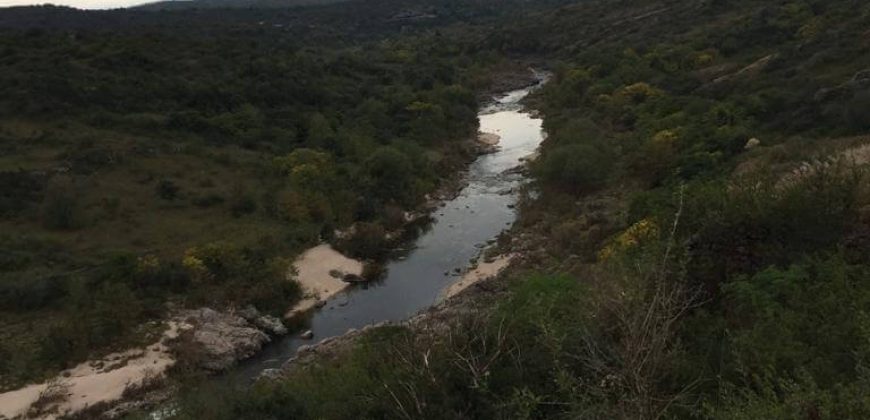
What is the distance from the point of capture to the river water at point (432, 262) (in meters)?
24.9

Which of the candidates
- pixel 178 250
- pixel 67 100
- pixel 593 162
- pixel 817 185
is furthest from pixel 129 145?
pixel 817 185

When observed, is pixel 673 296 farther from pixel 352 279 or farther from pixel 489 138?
pixel 489 138

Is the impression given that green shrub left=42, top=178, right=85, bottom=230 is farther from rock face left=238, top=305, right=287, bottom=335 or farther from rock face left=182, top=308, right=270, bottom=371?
rock face left=238, top=305, right=287, bottom=335

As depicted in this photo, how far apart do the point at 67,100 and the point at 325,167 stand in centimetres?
2212

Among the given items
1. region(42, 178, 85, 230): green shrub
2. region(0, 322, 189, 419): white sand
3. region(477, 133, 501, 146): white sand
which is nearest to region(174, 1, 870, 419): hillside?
region(0, 322, 189, 419): white sand

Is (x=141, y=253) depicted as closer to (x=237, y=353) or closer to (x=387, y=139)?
(x=237, y=353)

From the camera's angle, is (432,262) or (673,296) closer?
(673,296)

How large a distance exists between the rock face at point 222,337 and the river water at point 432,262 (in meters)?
0.44

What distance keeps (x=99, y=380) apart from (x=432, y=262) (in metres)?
15.1

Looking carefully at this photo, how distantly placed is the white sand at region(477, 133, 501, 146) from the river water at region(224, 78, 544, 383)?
191 cm

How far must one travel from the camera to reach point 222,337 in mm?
23516

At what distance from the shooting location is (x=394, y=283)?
96.6 ft

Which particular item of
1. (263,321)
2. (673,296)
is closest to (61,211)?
(263,321)

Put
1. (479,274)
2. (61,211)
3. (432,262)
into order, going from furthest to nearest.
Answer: (432,262) < (61,211) < (479,274)
